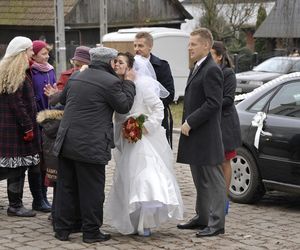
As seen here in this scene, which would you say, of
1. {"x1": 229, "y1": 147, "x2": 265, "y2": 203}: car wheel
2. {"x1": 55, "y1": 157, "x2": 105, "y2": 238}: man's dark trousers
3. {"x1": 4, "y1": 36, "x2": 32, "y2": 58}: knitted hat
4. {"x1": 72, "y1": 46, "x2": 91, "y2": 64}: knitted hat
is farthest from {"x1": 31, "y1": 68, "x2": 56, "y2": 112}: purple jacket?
{"x1": 229, "y1": 147, "x2": 265, "y2": 203}: car wheel

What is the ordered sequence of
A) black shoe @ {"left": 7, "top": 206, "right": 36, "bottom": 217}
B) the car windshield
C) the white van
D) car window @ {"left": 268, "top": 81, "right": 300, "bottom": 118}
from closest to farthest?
1. black shoe @ {"left": 7, "top": 206, "right": 36, "bottom": 217}
2. car window @ {"left": 268, "top": 81, "right": 300, "bottom": 118}
3. the car windshield
4. the white van

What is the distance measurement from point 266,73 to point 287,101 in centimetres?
1337

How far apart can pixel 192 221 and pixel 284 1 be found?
10033mm

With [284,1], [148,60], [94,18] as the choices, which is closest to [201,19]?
[94,18]

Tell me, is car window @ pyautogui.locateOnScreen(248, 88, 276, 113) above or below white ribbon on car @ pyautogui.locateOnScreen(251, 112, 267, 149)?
above

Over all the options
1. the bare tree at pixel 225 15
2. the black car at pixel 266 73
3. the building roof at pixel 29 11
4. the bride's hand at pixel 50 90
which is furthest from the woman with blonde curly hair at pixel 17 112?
the bare tree at pixel 225 15

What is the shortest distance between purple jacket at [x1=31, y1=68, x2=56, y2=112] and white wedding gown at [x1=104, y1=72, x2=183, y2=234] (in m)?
1.20

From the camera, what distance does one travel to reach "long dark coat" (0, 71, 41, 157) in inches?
288

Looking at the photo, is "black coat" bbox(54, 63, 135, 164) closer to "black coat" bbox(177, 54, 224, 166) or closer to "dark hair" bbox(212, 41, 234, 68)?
"black coat" bbox(177, 54, 224, 166)

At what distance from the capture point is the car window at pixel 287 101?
8258mm

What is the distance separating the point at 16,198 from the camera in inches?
301

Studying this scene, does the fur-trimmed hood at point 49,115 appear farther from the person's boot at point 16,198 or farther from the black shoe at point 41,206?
the black shoe at point 41,206

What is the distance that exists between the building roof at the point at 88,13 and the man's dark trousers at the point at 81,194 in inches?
891

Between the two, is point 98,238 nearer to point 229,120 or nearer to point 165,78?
point 229,120
